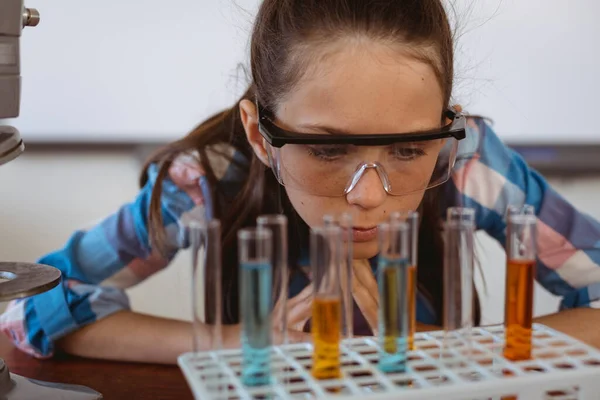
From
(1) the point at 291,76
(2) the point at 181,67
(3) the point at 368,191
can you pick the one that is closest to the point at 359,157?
(3) the point at 368,191

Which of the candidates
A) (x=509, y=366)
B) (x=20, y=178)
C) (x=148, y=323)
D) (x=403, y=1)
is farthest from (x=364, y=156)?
(x=20, y=178)

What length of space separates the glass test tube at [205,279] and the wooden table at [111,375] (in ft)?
0.82

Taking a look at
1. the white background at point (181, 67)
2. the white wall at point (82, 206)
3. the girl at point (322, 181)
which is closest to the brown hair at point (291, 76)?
the girl at point (322, 181)

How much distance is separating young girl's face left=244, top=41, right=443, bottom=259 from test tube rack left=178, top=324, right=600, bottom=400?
289 mm

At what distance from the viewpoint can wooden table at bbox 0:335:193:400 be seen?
36.0 inches

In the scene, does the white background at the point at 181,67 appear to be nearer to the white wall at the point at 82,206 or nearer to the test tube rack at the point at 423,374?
the white wall at the point at 82,206

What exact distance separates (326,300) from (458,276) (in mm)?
115

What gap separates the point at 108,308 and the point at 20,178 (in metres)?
1.80

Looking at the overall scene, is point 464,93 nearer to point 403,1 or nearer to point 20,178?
point 403,1

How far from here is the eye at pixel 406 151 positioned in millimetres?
953

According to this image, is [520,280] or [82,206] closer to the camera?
[520,280]

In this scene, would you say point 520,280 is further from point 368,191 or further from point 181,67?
point 181,67

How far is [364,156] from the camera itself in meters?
0.94

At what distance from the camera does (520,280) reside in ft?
2.22
